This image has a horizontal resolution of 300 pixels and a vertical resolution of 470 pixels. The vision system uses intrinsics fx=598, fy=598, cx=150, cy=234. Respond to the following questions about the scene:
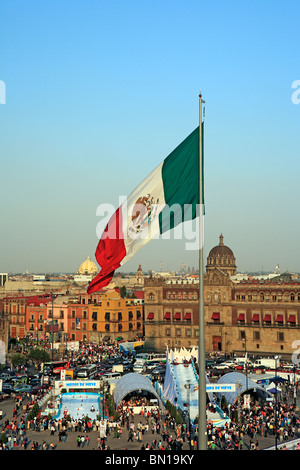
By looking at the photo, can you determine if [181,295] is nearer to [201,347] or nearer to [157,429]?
[157,429]

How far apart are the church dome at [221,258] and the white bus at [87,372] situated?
3857cm

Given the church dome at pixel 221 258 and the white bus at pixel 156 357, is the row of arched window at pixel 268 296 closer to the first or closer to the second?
the white bus at pixel 156 357

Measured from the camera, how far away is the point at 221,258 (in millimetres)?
92500

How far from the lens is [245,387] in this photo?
41062 millimetres

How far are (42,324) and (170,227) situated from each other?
76.9 meters

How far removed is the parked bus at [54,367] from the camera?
5672 centimetres

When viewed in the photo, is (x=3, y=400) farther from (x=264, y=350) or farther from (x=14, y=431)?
(x=264, y=350)

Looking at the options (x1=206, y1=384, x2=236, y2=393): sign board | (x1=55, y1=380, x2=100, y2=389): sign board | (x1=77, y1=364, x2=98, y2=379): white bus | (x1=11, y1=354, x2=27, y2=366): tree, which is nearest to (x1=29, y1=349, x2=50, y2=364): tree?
(x1=11, y1=354, x2=27, y2=366): tree

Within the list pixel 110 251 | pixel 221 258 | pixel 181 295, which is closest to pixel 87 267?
pixel 221 258

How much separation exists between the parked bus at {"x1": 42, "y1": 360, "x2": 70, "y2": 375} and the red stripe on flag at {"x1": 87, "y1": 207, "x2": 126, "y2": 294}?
1780 inches

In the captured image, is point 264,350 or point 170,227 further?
point 264,350

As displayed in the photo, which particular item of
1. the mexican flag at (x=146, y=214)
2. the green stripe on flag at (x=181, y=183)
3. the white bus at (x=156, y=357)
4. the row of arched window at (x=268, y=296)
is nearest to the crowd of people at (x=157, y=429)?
the mexican flag at (x=146, y=214)

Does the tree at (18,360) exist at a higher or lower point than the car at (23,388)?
higher
